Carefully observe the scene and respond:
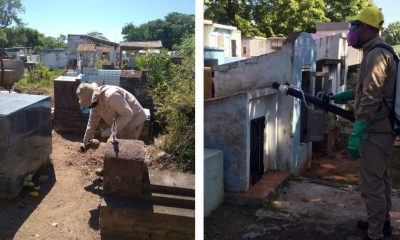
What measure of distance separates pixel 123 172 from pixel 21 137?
0.48 m

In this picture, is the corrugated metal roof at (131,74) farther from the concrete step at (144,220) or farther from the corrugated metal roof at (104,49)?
the concrete step at (144,220)

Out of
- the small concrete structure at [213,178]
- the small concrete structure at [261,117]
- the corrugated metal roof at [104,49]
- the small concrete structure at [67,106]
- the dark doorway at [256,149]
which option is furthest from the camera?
the dark doorway at [256,149]

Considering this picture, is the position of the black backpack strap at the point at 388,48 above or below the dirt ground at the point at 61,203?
above

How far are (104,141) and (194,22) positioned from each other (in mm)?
781

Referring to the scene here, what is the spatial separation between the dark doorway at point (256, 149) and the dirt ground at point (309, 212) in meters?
0.19

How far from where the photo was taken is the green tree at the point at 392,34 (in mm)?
1579

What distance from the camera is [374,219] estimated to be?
1764 millimetres

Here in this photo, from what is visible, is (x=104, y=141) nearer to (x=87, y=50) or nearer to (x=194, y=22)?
(x=87, y=50)

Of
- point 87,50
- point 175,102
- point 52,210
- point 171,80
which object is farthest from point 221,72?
point 52,210

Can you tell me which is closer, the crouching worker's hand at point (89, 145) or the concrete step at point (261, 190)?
the crouching worker's hand at point (89, 145)

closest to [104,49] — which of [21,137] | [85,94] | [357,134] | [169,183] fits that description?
[85,94]

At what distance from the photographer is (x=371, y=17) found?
157cm

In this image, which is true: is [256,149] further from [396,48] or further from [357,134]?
[396,48]

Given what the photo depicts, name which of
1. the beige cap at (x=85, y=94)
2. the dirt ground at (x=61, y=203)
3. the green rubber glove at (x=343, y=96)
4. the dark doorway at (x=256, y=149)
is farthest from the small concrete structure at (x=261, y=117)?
the dirt ground at (x=61, y=203)
